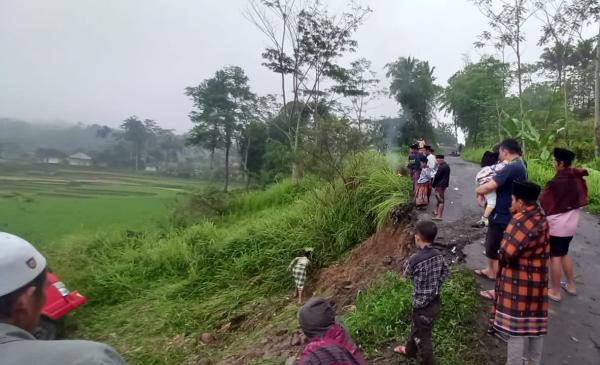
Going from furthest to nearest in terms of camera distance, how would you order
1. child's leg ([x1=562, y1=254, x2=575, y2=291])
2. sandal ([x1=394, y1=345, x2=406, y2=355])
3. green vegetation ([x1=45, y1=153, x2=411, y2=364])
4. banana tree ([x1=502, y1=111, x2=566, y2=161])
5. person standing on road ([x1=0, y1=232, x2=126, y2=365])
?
banana tree ([x1=502, y1=111, x2=566, y2=161]) < green vegetation ([x1=45, y1=153, x2=411, y2=364]) < child's leg ([x1=562, y1=254, x2=575, y2=291]) < sandal ([x1=394, y1=345, x2=406, y2=355]) < person standing on road ([x1=0, y1=232, x2=126, y2=365])

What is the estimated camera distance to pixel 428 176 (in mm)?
7035

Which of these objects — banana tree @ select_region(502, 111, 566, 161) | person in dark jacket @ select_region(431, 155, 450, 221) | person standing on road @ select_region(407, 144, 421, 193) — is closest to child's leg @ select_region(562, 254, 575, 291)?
person in dark jacket @ select_region(431, 155, 450, 221)

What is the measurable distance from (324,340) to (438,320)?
7.49ft

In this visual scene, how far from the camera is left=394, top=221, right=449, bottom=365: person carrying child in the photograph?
3283 mm

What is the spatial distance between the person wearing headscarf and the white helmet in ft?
4.22

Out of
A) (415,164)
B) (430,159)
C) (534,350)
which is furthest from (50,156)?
(534,350)

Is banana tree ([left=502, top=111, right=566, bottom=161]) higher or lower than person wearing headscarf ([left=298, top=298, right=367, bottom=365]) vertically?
higher

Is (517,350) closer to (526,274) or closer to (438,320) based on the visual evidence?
(526,274)

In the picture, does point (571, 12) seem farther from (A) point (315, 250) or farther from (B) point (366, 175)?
(A) point (315, 250)

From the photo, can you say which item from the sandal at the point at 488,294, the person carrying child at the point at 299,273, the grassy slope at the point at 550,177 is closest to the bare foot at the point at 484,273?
the sandal at the point at 488,294

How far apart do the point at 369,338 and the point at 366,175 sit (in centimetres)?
513

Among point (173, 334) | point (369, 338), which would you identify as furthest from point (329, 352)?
point (173, 334)

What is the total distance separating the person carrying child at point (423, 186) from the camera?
23.1 feet

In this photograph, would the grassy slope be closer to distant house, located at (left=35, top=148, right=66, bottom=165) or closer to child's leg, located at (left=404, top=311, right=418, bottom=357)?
child's leg, located at (left=404, top=311, right=418, bottom=357)
